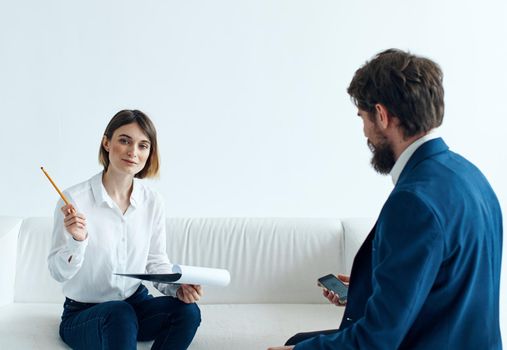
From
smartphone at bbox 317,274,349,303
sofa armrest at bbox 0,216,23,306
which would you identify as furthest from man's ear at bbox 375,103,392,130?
sofa armrest at bbox 0,216,23,306

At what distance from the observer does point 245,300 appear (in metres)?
2.74

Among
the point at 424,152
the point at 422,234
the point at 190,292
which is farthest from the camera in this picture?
the point at 190,292

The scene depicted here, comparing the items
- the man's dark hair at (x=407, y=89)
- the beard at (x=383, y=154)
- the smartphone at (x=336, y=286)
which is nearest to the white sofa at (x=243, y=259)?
the smartphone at (x=336, y=286)

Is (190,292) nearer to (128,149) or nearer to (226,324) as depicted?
(226,324)

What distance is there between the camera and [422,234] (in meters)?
1.31

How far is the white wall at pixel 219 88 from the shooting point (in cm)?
332

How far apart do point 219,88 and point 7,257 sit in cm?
132

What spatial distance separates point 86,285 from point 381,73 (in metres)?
1.30

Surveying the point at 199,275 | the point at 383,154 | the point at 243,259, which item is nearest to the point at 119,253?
the point at 199,275

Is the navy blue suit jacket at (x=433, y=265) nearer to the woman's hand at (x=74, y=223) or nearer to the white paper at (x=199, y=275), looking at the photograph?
the white paper at (x=199, y=275)

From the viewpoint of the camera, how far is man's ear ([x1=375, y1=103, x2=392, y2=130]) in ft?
4.94

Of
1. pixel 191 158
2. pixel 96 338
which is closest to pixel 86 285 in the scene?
pixel 96 338

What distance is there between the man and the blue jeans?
763 mm

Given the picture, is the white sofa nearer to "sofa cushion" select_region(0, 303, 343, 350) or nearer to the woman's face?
"sofa cushion" select_region(0, 303, 343, 350)
